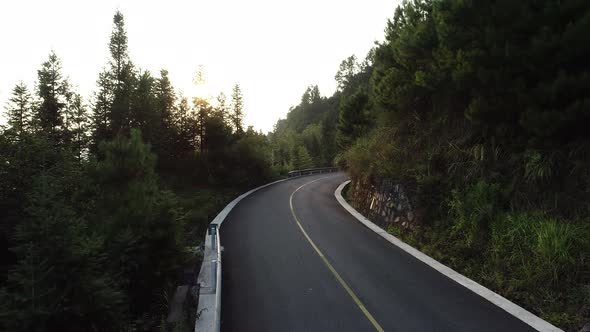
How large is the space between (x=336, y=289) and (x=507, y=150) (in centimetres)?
793

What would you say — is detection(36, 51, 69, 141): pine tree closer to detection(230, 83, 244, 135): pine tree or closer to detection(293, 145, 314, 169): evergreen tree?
detection(230, 83, 244, 135): pine tree

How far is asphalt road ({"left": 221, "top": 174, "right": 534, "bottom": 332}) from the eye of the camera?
307 inches

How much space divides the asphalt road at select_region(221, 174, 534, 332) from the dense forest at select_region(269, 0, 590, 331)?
4.77 feet

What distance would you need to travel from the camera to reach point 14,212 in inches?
412

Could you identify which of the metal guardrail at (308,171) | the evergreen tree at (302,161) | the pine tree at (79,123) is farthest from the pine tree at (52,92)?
the evergreen tree at (302,161)

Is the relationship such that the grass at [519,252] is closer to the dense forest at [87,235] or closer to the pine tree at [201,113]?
the dense forest at [87,235]

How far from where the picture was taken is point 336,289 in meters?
9.70

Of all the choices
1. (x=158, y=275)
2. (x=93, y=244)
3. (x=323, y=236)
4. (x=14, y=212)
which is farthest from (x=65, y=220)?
(x=323, y=236)

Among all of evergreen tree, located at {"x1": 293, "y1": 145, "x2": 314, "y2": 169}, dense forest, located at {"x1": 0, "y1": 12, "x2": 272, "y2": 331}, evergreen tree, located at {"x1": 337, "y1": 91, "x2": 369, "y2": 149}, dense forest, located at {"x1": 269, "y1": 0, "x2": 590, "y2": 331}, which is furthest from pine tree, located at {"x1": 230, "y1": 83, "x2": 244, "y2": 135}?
dense forest, located at {"x1": 269, "y1": 0, "x2": 590, "y2": 331}

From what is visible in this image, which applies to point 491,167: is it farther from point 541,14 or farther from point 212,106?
point 212,106

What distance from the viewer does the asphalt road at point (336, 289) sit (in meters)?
7.80

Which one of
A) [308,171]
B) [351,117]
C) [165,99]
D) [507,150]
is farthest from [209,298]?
[308,171]

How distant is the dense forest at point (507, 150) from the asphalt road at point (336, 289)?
145 cm

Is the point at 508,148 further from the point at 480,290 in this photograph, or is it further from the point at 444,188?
the point at 480,290
